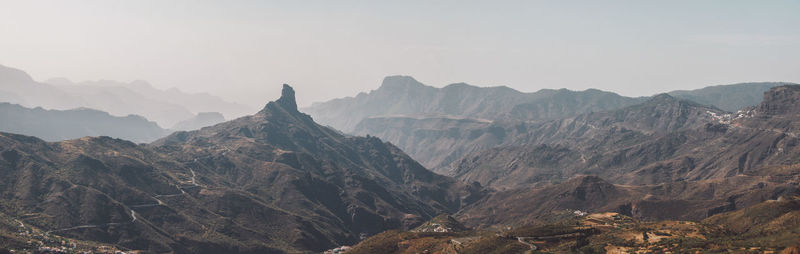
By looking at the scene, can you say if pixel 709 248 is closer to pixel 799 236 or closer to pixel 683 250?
pixel 683 250

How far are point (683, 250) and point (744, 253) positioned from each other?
21.6 metres

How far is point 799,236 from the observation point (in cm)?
19350

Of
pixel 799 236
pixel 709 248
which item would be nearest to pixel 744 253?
pixel 709 248

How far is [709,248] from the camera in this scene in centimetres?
19475

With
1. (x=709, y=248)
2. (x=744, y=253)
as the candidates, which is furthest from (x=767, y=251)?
(x=709, y=248)

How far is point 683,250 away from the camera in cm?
19425

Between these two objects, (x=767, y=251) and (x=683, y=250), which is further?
(x=683, y=250)

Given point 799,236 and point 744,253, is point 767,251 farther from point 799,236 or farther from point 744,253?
point 799,236

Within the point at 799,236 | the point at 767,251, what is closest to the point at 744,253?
the point at 767,251

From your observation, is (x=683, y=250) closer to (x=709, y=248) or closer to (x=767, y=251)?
(x=709, y=248)

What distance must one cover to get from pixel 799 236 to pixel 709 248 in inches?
1195

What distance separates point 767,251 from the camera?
17475 centimetres

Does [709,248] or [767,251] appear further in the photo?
[709,248]

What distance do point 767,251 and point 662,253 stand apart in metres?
33.1
